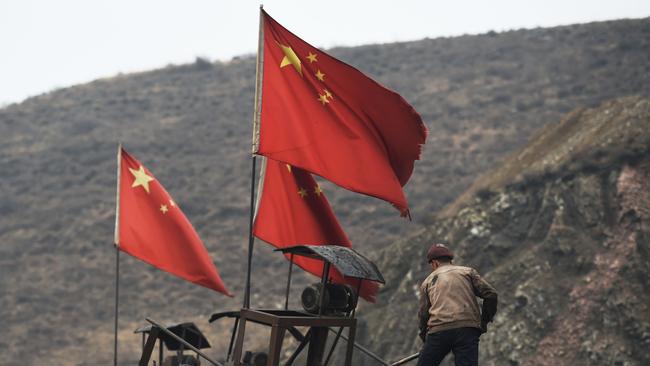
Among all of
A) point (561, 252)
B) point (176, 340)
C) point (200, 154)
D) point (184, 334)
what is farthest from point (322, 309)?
point (200, 154)

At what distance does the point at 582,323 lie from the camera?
71.2ft

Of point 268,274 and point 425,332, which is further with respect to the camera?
point 268,274

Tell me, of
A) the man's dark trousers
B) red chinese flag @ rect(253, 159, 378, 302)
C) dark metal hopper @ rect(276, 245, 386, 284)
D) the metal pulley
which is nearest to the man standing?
the man's dark trousers

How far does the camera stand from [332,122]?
474 inches

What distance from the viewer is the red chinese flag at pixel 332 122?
11.6 m

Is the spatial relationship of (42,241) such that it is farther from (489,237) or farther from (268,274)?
(489,237)

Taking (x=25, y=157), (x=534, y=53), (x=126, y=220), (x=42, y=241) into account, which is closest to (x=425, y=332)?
(x=126, y=220)

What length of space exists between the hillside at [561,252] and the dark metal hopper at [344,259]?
12120 mm

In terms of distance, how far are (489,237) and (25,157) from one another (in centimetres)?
4337

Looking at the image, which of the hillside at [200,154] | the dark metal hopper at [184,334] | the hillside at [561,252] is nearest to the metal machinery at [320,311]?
the dark metal hopper at [184,334]

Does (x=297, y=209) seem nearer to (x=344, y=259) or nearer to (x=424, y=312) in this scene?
(x=344, y=259)

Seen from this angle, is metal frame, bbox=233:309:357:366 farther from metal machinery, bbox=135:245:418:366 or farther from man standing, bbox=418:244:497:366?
man standing, bbox=418:244:497:366

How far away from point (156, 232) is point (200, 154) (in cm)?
4588

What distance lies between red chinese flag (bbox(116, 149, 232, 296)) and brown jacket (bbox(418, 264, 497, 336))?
6.30 meters
